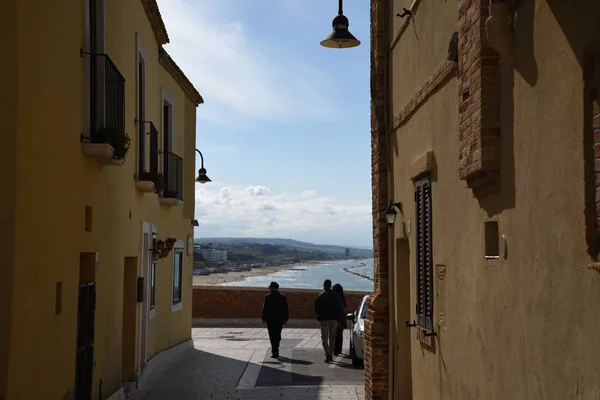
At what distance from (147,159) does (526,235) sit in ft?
32.3

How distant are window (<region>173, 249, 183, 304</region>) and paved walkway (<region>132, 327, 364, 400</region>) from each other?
1327mm

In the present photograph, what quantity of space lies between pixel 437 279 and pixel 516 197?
2642 millimetres

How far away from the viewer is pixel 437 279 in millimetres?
8508

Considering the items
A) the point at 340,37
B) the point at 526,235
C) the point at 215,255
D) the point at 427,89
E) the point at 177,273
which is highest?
the point at 340,37

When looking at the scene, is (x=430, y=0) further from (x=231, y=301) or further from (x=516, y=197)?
(x=231, y=301)

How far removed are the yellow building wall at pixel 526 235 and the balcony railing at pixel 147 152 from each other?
651 centimetres

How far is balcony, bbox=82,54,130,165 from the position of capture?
365 inches

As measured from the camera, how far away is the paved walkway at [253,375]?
13.5 m

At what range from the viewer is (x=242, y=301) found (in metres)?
29.3

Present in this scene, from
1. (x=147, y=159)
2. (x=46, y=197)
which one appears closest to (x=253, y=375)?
(x=147, y=159)

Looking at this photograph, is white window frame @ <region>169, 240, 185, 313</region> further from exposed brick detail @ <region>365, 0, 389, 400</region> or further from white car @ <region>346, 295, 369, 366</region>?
exposed brick detail @ <region>365, 0, 389, 400</region>

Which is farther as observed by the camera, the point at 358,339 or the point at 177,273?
the point at 177,273

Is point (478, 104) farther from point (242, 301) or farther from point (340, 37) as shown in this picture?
point (242, 301)

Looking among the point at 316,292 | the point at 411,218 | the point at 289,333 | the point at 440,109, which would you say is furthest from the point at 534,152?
the point at 316,292
